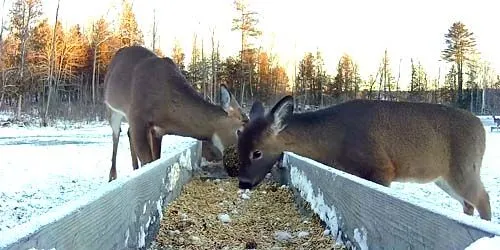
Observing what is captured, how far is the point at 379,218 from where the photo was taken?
3.25m

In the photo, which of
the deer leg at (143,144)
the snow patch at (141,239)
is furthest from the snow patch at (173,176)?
the snow patch at (141,239)

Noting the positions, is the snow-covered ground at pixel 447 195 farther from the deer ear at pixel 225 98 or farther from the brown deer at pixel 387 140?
the deer ear at pixel 225 98

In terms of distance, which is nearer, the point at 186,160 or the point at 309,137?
the point at 309,137

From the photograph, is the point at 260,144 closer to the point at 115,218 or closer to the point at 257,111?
the point at 257,111

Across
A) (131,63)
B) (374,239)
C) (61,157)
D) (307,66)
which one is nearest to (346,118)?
(374,239)

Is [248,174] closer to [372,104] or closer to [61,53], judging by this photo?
[372,104]

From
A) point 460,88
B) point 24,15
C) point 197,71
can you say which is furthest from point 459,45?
point 24,15

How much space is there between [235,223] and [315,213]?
738mm

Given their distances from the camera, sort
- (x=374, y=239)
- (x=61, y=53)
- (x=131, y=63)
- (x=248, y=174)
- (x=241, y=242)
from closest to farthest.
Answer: (x=374, y=239) → (x=241, y=242) → (x=248, y=174) → (x=131, y=63) → (x=61, y=53)

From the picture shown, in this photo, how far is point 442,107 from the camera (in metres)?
6.59

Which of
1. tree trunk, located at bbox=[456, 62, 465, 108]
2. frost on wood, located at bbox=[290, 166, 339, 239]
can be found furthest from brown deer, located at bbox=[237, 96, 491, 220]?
tree trunk, located at bbox=[456, 62, 465, 108]

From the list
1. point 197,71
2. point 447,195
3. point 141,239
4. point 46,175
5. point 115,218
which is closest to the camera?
point 115,218

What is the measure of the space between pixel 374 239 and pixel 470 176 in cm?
332

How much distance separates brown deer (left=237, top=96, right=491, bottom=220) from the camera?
238 inches
